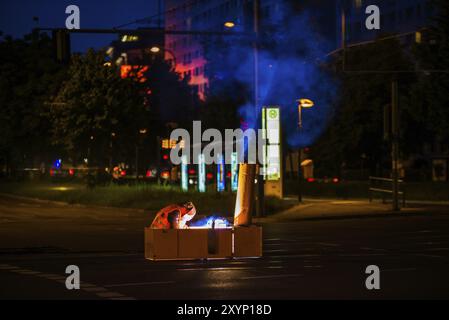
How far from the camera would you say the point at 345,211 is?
3544cm

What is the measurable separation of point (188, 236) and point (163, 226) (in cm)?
53

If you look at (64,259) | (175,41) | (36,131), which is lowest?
(64,259)

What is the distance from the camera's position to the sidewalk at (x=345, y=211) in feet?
111

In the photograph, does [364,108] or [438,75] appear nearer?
[438,75]

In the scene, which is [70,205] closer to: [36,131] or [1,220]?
[1,220]

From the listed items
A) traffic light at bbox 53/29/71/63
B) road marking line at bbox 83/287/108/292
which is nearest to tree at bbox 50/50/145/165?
traffic light at bbox 53/29/71/63

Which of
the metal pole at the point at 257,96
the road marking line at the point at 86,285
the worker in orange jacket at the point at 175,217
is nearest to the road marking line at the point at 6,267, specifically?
the worker in orange jacket at the point at 175,217

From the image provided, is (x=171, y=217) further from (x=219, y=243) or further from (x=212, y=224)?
(x=219, y=243)

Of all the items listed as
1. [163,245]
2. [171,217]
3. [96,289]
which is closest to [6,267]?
[163,245]

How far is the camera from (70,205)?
1908 inches

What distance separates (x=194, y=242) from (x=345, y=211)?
59.4 feet

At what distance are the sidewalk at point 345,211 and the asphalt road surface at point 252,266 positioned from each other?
3985 millimetres

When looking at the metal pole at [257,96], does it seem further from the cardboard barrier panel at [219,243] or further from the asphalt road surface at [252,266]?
the cardboard barrier panel at [219,243]
